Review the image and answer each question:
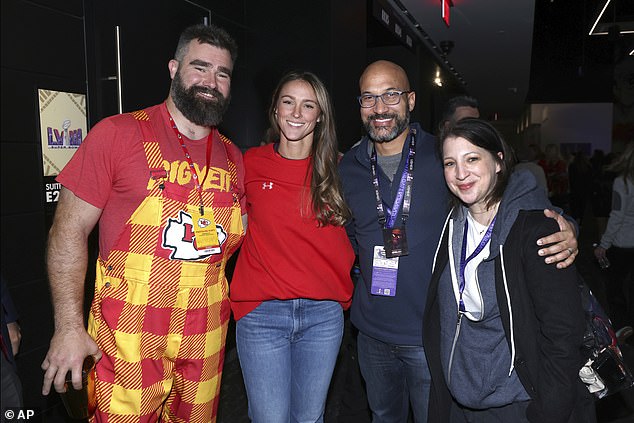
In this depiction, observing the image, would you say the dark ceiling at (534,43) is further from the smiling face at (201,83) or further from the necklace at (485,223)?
the necklace at (485,223)

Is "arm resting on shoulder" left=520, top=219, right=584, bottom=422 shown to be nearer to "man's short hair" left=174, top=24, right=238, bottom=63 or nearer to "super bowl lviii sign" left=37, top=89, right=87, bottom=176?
"man's short hair" left=174, top=24, right=238, bottom=63

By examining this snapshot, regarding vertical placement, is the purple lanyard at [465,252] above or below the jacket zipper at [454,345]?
above

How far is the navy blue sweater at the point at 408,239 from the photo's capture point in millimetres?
1973

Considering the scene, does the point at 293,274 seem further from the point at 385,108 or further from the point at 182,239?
the point at 385,108

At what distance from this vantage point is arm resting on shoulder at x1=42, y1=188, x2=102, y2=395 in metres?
1.60

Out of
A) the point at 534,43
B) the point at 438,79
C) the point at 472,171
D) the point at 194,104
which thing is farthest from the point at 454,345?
the point at 438,79

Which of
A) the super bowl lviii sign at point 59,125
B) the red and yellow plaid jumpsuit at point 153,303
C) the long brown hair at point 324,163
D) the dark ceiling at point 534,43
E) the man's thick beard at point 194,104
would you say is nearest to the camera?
the red and yellow plaid jumpsuit at point 153,303

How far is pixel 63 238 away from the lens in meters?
1.65

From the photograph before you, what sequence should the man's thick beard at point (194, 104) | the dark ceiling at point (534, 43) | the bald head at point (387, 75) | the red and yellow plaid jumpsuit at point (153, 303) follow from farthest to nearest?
1. the dark ceiling at point (534, 43)
2. the bald head at point (387, 75)
3. the man's thick beard at point (194, 104)
4. the red and yellow plaid jumpsuit at point (153, 303)

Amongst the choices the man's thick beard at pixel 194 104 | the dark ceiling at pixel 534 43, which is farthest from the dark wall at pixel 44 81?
the dark ceiling at pixel 534 43

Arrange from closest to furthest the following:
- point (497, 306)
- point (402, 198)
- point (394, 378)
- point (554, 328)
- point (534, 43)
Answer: point (554, 328)
point (497, 306)
point (402, 198)
point (394, 378)
point (534, 43)

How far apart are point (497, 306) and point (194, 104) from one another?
1.24m

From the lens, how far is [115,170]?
67.1 inches

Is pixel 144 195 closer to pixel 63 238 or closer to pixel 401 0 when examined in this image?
pixel 63 238
